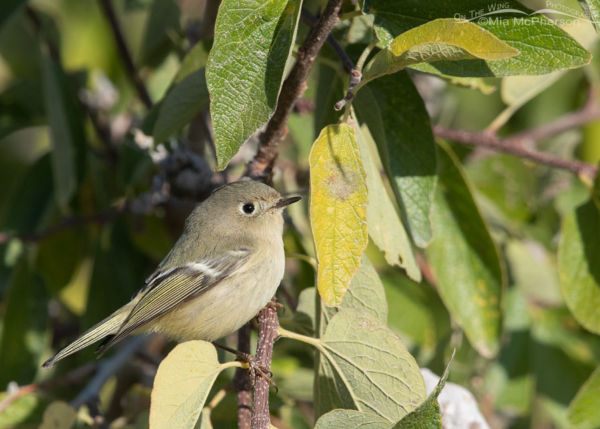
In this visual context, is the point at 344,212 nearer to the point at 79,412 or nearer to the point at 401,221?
the point at 401,221

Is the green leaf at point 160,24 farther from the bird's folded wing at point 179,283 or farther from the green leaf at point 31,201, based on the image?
the bird's folded wing at point 179,283

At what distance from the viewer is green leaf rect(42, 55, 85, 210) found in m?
2.48

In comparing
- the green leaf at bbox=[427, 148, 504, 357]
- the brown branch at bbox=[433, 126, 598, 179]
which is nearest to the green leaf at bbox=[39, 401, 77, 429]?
the green leaf at bbox=[427, 148, 504, 357]

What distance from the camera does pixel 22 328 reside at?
8.87ft

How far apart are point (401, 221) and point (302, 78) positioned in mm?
530

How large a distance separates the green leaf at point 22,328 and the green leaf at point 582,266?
1.96 meters

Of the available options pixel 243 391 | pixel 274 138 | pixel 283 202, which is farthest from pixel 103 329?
pixel 274 138

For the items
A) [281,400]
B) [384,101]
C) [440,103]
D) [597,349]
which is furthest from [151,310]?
[440,103]

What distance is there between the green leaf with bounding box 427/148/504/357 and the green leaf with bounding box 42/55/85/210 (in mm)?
1311

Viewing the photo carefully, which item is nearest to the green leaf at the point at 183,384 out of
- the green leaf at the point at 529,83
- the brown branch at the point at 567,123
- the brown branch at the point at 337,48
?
the brown branch at the point at 337,48

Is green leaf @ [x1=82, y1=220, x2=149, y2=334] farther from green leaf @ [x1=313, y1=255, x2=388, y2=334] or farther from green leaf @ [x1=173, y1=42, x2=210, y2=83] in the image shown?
green leaf @ [x1=313, y1=255, x2=388, y2=334]

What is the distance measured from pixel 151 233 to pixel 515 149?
1.55 m

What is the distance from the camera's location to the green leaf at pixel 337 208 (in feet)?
4.88

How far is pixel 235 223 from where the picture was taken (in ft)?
8.07
